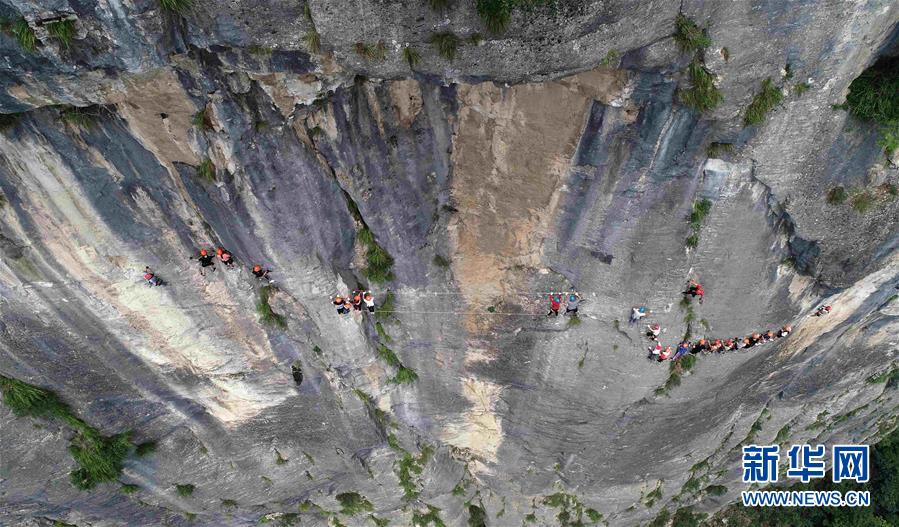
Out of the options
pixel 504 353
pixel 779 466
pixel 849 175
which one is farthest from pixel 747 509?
pixel 849 175

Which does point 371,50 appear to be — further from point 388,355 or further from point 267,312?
point 388,355

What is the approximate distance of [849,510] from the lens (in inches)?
621

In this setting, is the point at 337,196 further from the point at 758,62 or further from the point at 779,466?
the point at 779,466

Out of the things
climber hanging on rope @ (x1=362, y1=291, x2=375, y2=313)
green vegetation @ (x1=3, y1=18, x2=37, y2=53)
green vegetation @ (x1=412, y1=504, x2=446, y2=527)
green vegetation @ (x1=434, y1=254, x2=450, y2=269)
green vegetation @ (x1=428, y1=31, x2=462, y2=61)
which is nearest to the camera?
green vegetation @ (x1=3, y1=18, x2=37, y2=53)

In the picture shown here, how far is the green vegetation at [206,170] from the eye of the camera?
6.33 m

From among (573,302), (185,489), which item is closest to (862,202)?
(573,302)

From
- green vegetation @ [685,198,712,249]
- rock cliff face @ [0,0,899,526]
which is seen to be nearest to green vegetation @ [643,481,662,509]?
rock cliff face @ [0,0,899,526]

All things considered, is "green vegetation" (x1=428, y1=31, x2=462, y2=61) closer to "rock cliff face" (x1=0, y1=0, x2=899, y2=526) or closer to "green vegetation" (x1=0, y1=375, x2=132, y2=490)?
"rock cliff face" (x1=0, y1=0, x2=899, y2=526)

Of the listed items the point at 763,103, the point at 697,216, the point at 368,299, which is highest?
the point at 763,103

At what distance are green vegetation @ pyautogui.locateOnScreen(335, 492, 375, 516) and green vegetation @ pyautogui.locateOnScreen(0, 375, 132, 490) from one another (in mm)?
5345

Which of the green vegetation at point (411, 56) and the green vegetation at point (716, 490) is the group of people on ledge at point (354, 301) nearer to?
the green vegetation at point (411, 56)

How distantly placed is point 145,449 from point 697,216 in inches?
429

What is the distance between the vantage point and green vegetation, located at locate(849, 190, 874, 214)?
6.88 metres

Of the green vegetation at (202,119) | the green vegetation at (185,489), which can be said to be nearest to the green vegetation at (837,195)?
the green vegetation at (202,119)
